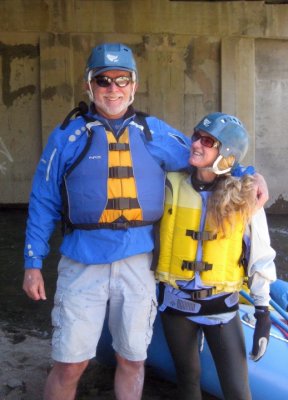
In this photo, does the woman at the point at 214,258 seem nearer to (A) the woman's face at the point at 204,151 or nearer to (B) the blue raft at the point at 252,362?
(A) the woman's face at the point at 204,151

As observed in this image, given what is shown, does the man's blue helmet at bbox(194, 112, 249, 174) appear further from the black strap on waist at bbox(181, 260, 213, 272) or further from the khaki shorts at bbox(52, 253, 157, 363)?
the khaki shorts at bbox(52, 253, 157, 363)

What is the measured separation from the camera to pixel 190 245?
7.07 ft

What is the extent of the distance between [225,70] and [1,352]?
6.97 m

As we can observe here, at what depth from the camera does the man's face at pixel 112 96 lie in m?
2.10

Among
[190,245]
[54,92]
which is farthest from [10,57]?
[190,245]

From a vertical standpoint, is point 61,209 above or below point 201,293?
above

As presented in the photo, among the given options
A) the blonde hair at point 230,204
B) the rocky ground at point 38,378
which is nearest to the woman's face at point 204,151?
the blonde hair at point 230,204

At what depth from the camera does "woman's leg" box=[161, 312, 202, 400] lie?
2.18 m

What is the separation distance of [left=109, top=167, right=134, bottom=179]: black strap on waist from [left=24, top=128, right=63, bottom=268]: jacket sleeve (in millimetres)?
203

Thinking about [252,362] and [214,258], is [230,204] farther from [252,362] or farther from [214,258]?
[252,362]

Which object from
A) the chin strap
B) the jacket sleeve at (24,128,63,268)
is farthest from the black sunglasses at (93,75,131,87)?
the chin strap

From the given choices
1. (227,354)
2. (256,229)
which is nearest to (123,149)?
(256,229)

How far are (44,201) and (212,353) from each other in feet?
3.05

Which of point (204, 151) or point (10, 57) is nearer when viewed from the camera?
point (204, 151)
